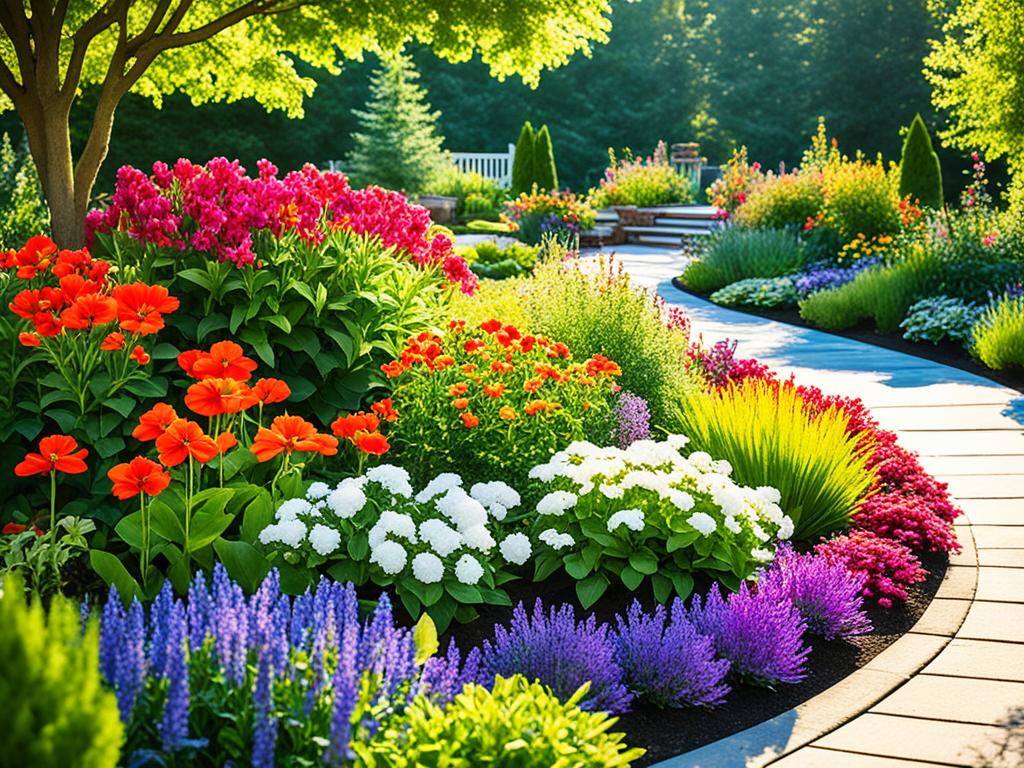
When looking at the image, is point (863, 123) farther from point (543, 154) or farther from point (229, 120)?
point (229, 120)

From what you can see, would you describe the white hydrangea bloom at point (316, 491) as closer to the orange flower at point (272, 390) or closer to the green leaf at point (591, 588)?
the orange flower at point (272, 390)

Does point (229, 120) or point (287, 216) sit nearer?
point (287, 216)

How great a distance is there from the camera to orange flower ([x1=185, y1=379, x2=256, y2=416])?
10.5 ft

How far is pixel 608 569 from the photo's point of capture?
3725mm

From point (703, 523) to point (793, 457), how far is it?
1118 mm

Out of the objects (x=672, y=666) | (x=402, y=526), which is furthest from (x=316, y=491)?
(x=672, y=666)

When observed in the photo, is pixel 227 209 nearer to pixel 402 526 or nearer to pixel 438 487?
pixel 438 487

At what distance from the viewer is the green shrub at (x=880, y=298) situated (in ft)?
32.4

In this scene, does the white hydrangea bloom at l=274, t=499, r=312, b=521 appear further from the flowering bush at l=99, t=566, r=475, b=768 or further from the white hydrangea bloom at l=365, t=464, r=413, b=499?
the flowering bush at l=99, t=566, r=475, b=768

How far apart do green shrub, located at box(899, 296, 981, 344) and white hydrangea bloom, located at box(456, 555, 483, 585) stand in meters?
6.76

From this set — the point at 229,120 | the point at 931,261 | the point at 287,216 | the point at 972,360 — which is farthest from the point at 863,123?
the point at 287,216

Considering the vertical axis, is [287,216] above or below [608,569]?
above

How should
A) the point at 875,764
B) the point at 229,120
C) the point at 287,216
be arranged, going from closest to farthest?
the point at 875,764 < the point at 287,216 < the point at 229,120

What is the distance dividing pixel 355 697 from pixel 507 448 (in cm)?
228
